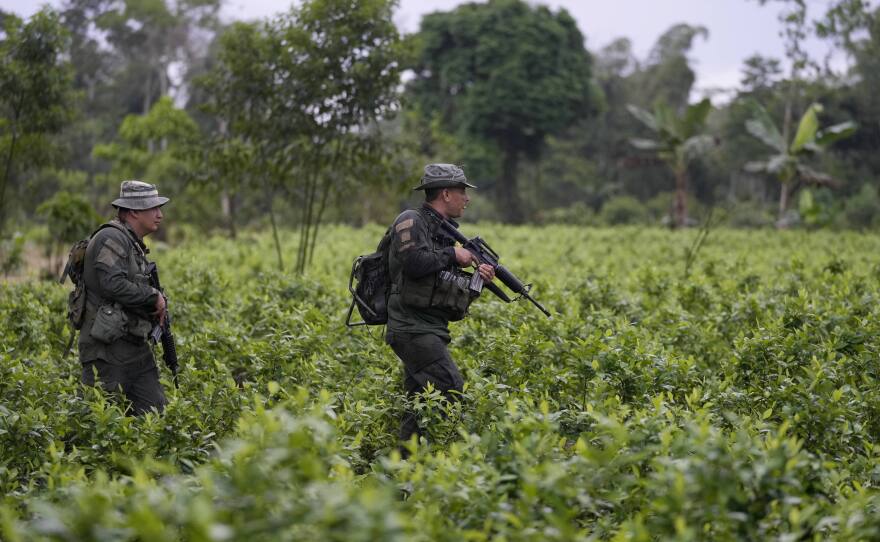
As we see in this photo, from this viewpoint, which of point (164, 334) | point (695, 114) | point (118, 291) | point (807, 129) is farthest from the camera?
point (695, 114)

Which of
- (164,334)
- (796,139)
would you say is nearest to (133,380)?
(164,334)

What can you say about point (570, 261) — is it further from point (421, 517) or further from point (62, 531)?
point (62, 531)

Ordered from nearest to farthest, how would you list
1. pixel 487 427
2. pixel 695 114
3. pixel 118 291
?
1. pixel 487 427
2. pixel 118 291
3. pixel 695 114

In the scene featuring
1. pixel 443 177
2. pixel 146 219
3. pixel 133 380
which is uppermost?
pixel 443 177

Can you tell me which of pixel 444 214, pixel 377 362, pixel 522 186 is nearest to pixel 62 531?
pixel 444 214

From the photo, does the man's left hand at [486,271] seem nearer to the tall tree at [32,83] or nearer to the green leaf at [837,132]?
the tall tree at [32,83]

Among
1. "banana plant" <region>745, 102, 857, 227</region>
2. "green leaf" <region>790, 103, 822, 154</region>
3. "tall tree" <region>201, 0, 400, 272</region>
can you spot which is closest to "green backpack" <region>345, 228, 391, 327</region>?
"tall tree" <region>201, 0, 400, 272</region>

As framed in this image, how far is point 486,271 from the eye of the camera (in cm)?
507

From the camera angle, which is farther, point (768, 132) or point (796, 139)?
point (768, 132)

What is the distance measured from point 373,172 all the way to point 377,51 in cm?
169

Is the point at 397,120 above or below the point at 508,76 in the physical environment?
below

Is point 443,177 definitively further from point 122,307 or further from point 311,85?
point 311,85

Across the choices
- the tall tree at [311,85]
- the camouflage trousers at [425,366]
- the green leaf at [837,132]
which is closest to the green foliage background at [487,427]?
the camouflage trousers at [425,366]

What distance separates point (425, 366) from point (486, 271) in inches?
26.8
